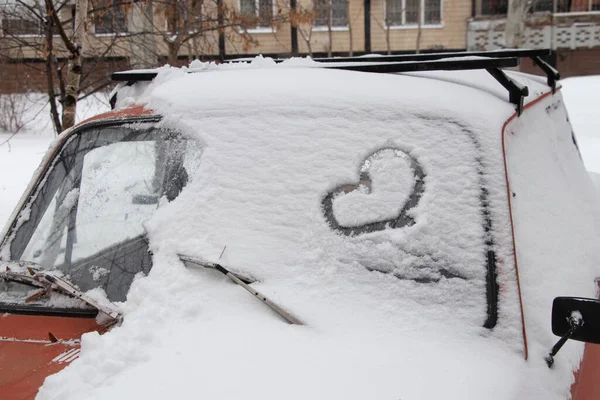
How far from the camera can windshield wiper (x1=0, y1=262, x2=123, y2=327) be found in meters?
2.10

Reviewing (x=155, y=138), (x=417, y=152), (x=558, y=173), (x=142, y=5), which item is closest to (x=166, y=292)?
(x=155, y=138)

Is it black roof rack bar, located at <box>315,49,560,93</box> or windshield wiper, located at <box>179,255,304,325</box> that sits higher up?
black roof rack bar, located at <box>315,49,560,93</box>

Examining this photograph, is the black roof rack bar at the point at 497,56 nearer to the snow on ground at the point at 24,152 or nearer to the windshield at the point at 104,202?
the windshield at the point at 104,202

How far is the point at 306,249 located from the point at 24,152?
48.2ft

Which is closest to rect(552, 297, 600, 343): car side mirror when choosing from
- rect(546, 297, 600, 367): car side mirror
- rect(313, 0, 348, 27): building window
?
rect(546, 297, 600, 367): car side mirror

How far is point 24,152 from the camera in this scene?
15.4m

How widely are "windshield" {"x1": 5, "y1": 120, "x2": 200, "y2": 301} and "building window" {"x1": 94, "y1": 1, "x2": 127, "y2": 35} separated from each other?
4.39 meters

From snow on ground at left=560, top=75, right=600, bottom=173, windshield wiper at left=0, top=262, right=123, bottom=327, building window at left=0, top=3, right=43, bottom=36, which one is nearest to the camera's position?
windshield wiper at left=0, top=262, right=123, bottom=327

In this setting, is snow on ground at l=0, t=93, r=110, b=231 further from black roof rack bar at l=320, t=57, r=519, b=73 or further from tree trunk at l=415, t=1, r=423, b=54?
tree trunk at l=415, t=1, r=423, b=54

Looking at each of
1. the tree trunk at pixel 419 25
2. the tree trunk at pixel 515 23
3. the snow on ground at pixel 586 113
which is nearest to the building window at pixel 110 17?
the snow on ground at pixel 586 113

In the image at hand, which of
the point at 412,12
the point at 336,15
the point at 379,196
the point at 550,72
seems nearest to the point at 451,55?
the point at 550,72

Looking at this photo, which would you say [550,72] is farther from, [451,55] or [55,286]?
[55,286]

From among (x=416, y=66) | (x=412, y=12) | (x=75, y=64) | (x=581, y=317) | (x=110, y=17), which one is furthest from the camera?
(x=412, y=12)

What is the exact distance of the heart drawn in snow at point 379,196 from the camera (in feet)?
6.93
